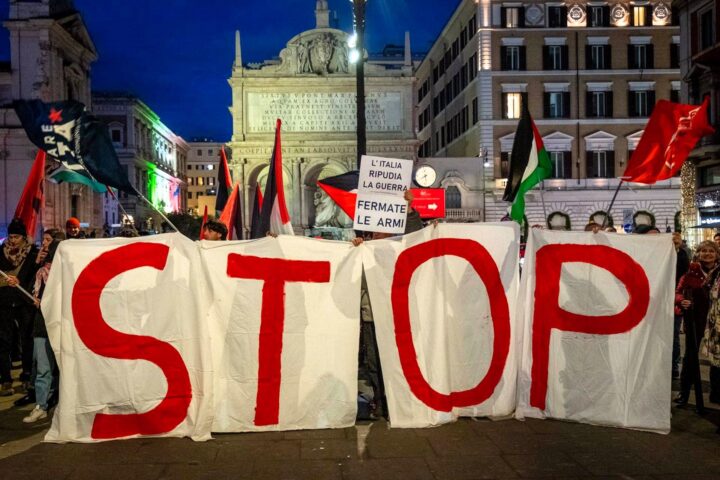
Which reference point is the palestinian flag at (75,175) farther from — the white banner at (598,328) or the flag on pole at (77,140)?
the white banner at (598,328)

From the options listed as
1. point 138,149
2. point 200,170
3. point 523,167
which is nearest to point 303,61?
point 523,167

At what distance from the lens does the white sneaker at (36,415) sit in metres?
7.14

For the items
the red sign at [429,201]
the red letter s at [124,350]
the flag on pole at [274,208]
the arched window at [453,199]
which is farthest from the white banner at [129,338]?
the arched window at [453,199]

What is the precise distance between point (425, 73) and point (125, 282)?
6374 cm

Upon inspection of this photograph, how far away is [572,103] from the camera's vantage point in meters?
47.6

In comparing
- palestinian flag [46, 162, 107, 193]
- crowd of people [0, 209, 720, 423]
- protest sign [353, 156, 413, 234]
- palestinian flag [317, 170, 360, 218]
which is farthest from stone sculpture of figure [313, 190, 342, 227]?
protest sign [353, 156, 413, 234]

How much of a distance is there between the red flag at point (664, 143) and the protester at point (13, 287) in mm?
6913

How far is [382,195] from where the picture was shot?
799 cm

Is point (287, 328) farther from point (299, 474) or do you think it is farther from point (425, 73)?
point (425, 73)

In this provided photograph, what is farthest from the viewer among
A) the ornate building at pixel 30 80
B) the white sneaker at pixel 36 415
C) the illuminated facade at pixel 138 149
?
the illuminated facade at pixel 138 149

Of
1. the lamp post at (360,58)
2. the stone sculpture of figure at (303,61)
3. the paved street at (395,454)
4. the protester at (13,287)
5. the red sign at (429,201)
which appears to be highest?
the stone sculpture of figure at (303,61)

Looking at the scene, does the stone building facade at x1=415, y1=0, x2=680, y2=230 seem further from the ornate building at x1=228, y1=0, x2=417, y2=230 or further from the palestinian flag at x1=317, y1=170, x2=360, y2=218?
the palestinian flag at x1=317, y1=170, x2=360, y2=218

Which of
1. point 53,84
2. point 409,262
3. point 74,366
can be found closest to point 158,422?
point 74,366

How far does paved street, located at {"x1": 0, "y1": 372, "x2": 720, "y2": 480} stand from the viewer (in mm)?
5426
